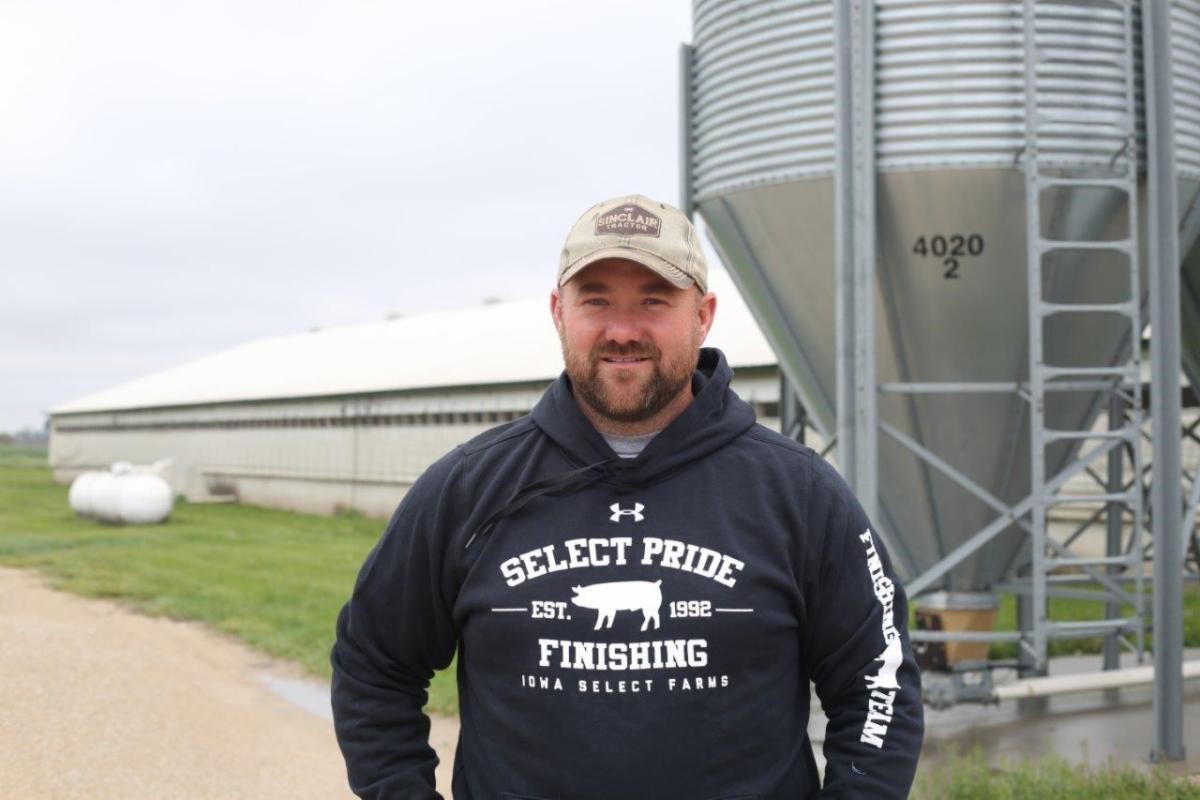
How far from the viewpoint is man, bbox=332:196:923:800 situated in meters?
2.44

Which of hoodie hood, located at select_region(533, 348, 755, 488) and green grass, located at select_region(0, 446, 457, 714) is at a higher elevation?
hoodie hood, located at select_region(533, 348, 755, 488)

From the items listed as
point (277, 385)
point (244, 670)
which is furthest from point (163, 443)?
point (244, 670)

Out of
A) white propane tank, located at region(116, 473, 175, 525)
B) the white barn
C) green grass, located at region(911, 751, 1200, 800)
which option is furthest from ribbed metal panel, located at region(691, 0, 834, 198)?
white propane tank, located at region(116, 473, 175, 525)

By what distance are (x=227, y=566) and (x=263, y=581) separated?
77.3 inches

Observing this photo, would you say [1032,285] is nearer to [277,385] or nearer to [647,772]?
[647,772]

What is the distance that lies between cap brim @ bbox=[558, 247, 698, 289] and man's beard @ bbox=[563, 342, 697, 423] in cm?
15

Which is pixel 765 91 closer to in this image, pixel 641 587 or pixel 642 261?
pixel 642 261

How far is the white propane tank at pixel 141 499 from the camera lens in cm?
2547

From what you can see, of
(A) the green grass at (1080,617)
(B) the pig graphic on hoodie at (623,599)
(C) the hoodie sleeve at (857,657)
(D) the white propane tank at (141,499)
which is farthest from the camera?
(D) the white propane tank at (141,499)

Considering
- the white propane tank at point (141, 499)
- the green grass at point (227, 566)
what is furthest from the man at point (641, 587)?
the white propane tank at point (141, 499)

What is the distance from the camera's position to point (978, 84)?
758 centimetres

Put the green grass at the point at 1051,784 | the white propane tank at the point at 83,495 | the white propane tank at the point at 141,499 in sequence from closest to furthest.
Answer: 1. the green grass at the point at 1051,784
2. the white propane tank at the point at 141,499
3. the white propane tank at the point at 83,495

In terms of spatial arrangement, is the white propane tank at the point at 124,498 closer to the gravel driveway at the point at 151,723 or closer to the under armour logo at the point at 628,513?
the gravel driveway at the point at 151,723

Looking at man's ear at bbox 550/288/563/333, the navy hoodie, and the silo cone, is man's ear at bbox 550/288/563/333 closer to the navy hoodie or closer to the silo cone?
the navy hoodie
